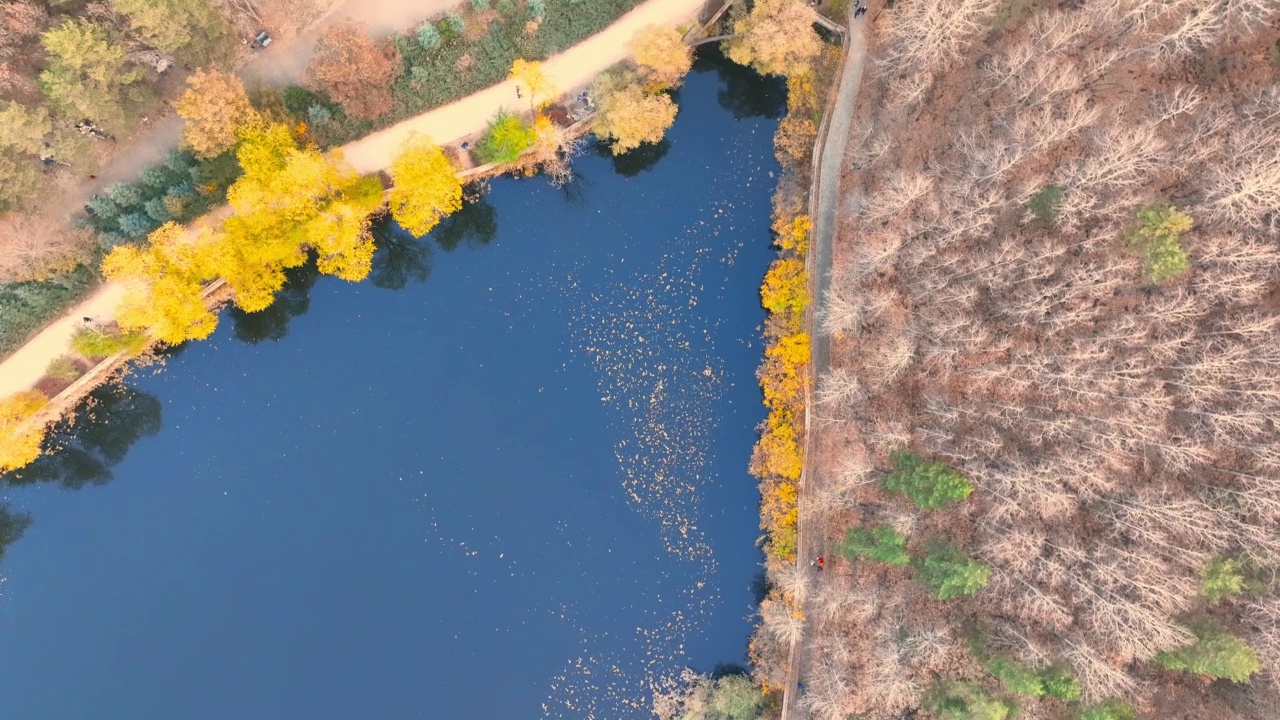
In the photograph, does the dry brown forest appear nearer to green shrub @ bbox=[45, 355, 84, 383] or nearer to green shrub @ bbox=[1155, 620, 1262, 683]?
green shrub @ bbox=[1155, 620, 1262, 683]

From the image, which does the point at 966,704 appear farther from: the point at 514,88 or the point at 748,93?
the point at 514,88

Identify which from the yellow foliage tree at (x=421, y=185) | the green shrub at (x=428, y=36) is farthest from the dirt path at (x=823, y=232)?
the green shrub at (x=428, y=36)

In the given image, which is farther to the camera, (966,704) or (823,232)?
(823,232)

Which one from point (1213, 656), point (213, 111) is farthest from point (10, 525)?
point (1213, 656)

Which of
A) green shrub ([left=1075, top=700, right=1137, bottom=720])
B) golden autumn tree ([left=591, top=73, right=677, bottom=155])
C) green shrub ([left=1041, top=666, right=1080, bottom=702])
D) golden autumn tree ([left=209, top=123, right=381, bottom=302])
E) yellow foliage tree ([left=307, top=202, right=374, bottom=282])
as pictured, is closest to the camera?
green shrub ([left=1041, top=666, right=1080, bottom=702])


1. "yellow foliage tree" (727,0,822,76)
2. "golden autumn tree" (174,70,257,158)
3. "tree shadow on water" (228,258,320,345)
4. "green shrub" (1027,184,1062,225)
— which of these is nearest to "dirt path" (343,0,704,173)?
"yellow foliage tree" (727,0,822,76)

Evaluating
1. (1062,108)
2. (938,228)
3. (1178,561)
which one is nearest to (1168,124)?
(1062,108)
